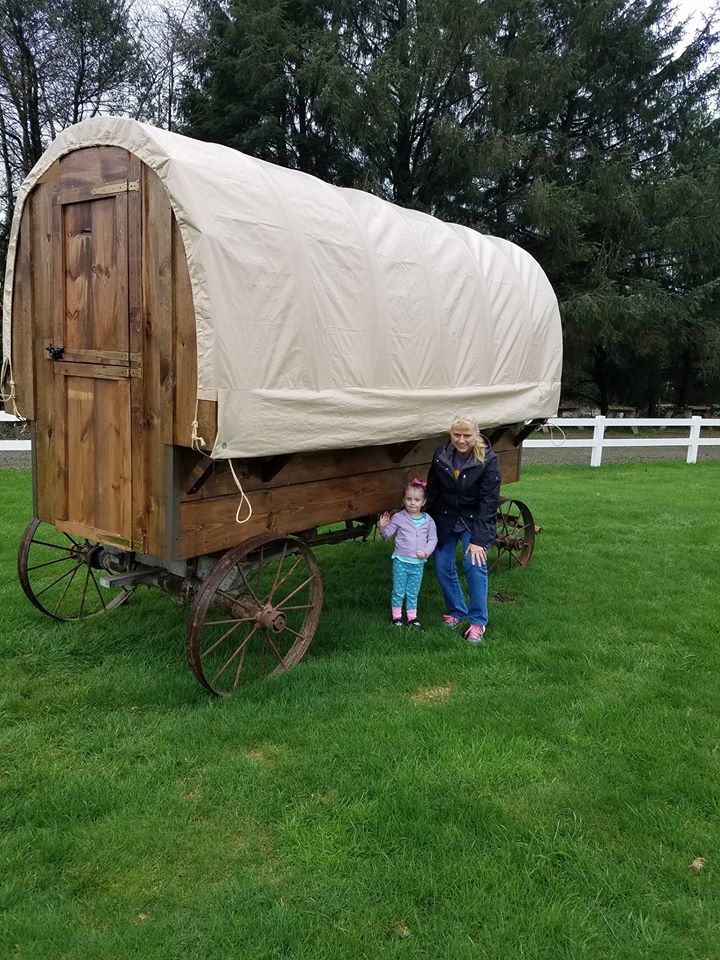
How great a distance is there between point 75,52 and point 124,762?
2029cm

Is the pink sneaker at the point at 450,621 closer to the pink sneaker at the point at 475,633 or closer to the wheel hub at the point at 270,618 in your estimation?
the pink sneaker at the point at 475,633

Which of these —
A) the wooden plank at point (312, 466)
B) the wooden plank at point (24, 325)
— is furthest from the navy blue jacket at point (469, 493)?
the wooden plank at point (24, 325)

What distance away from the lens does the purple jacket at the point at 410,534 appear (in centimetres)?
570

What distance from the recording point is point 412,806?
3482 mm

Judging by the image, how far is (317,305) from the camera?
14.6ft

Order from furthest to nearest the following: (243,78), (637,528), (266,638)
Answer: (243,78)
(637,528)
(266,638)

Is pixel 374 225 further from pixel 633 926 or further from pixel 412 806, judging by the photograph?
pixel 633 926

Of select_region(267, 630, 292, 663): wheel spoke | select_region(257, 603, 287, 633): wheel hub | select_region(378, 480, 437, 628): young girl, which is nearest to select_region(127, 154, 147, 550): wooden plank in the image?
select_region(257, 603, 287, 633): wheel hub

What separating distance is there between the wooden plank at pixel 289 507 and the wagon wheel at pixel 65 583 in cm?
111

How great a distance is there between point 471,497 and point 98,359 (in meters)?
2.85

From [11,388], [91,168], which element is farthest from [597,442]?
[91,168]

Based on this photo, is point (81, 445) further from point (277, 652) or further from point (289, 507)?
point (277, 652)

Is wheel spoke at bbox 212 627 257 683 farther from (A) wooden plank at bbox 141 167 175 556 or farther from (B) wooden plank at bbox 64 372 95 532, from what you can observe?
(B) wooden plank at bbox 64 372 95 532

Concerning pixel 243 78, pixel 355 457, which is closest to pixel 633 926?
pixel 355 457
